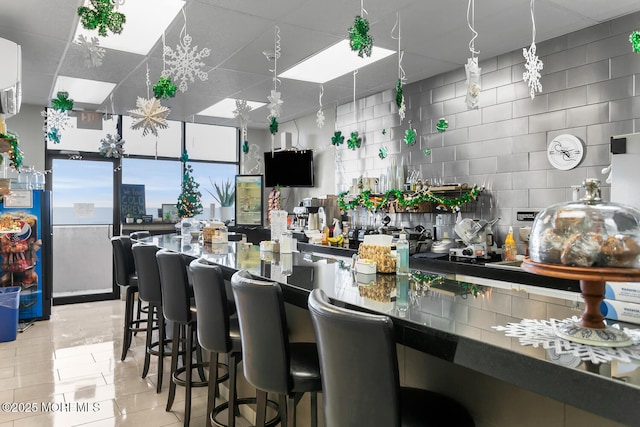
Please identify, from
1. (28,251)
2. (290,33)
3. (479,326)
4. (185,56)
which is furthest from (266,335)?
(28,251)

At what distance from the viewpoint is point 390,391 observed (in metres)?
1.18

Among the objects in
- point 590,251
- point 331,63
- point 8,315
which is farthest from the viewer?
point 8,315

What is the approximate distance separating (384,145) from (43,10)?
3.84 metres

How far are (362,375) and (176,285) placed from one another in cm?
183

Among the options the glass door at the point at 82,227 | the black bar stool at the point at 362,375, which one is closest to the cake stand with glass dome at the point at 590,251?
the black bar stool at the point at 362,375

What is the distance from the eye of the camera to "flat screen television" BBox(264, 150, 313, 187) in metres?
7.11

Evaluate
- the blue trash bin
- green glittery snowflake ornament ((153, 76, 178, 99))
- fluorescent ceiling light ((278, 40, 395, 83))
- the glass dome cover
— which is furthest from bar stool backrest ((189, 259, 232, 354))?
the blue trash bin

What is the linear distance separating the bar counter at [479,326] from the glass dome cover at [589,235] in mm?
236

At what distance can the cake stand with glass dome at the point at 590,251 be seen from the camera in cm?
108

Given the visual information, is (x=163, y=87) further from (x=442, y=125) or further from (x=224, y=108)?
(x=224, y=108)

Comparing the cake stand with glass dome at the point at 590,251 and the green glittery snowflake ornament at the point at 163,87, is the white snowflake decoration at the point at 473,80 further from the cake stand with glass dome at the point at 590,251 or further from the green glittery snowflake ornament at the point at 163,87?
the green glittery snowflake ornament at the point at 163,87

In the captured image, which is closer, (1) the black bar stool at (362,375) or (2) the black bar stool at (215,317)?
(1) the black bar stool at (362,375)

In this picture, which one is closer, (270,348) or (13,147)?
(270,348)

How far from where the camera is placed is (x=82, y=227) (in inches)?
277
